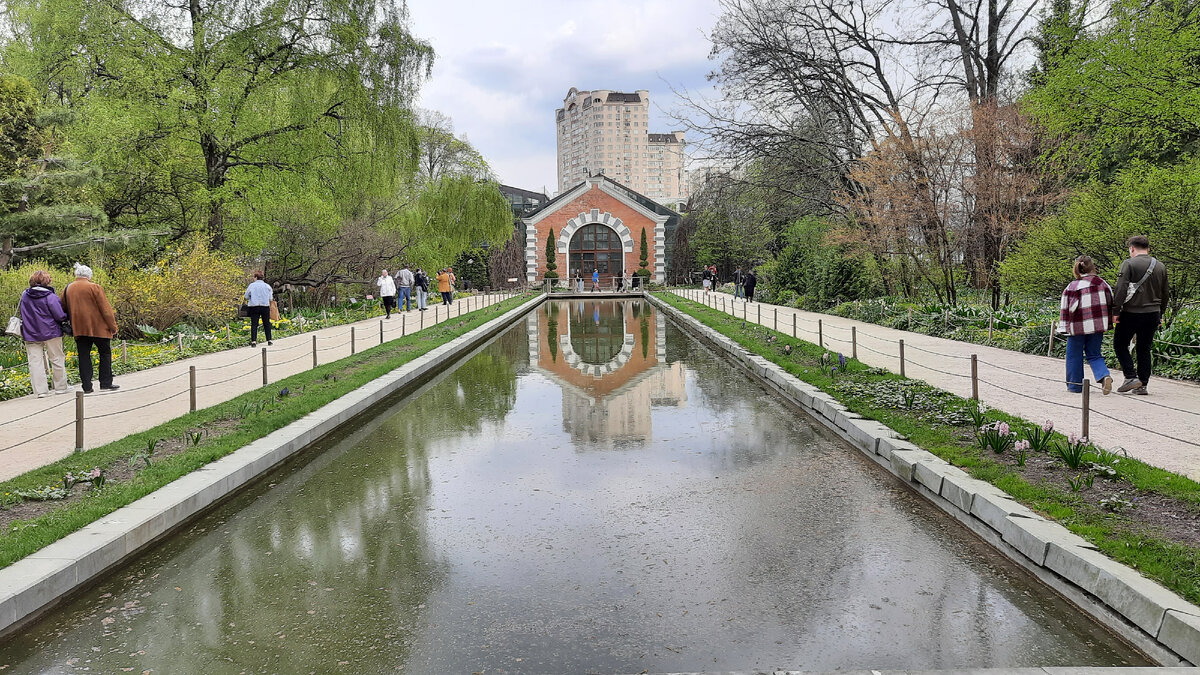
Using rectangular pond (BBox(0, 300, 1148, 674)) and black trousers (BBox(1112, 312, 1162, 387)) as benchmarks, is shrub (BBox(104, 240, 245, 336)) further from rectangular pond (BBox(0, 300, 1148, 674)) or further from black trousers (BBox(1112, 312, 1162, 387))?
black trousers (BBox(1112, 312, 1162, 387))

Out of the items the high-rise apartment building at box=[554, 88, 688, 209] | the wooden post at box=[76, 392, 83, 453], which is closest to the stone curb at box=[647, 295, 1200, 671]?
the wooden post at box=[76, 392, 83, 453]

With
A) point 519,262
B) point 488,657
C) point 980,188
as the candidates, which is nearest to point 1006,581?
point 488,657

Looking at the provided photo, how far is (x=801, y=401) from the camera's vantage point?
32.2 feet

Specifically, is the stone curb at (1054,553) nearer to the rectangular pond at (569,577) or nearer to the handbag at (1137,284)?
the rectangular pond at (569,577)

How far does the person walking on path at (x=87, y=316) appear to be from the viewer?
10.0 meters

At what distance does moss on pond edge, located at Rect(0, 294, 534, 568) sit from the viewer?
15.5 ft

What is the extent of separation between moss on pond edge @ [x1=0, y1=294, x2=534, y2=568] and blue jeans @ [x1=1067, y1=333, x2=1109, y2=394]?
29.0 feet

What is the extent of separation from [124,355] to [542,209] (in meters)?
42.8

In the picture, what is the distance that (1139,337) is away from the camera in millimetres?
8891

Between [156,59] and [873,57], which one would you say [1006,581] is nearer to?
[156,59]

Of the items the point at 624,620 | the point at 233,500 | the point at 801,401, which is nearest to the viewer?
the point at 624,620

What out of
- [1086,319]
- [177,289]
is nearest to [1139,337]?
[1086,319]

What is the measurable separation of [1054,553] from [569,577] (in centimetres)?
266

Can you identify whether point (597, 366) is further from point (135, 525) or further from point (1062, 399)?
point (135, 525)
